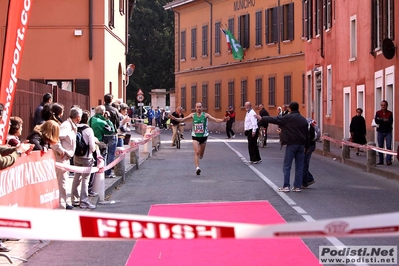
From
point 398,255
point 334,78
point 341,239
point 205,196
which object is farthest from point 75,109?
point 334,78

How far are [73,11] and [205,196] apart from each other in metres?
17.8

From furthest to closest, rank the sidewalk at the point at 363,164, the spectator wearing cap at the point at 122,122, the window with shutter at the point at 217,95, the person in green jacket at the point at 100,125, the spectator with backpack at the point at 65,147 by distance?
the window with shutter at the point at 217,95
the sidewalk at the point at 363,164
the spectator wearing cap at the point at 122,122
the person in green jacket at the point at 100,125
the spectator with backpack at the point at 65,147

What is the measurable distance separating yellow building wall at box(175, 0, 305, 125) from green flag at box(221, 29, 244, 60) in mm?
706

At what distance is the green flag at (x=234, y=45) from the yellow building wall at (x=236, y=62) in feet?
2.32

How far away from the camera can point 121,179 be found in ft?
66.5

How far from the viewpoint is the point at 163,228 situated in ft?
19.0

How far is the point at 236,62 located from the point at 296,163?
43006 mm

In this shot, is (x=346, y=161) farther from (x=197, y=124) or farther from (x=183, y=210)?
(x=183, y=210)

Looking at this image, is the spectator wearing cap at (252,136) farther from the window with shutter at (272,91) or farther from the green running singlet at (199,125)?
the window with shutter at (272,91)

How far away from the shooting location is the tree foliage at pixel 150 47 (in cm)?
8469

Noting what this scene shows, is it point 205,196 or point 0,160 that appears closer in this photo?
point 0,160

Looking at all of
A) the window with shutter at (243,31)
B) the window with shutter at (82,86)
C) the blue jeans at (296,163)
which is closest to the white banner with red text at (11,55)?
the blue jeans at (296,163)

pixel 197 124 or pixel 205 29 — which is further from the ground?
pixel 205 29

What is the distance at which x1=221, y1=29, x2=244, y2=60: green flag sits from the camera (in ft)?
191
